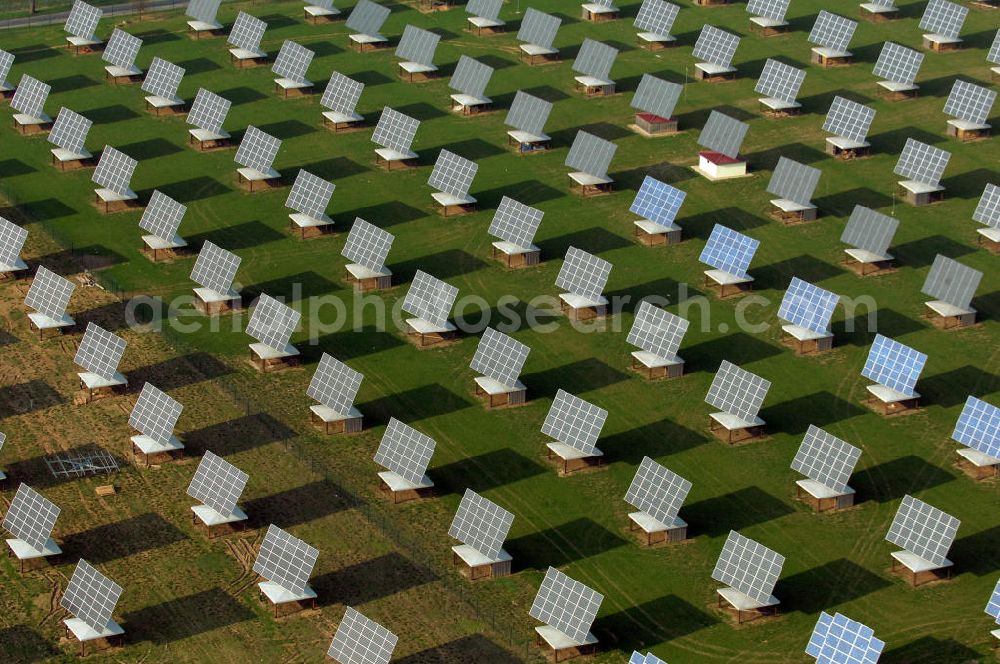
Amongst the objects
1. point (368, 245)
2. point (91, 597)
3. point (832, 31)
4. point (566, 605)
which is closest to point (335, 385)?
point (368, 245)

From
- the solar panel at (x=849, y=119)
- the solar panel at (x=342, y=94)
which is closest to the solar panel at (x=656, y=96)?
the solar panel at (x=849, y=119)

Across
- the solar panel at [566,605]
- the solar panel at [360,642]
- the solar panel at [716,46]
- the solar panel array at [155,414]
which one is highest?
the solar panel at [716,46]

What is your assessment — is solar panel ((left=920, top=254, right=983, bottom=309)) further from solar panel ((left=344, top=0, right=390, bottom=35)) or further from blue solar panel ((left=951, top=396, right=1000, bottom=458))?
solar panel ((left=344, top=0, right=390, bottom=35))

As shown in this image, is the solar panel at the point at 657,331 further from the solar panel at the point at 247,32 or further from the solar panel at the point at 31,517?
the solar panel at the point at 247,32

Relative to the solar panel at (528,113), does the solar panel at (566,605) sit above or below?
below

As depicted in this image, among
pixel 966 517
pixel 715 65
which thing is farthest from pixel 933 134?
pixel 966 517

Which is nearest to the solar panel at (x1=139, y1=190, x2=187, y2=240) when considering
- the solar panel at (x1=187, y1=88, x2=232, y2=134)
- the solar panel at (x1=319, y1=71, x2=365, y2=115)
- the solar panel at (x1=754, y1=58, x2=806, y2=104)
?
the solar panel at (x1=187, y1=88, x2=232, y2=134)

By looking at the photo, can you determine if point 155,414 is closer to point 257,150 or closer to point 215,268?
point 215,268
